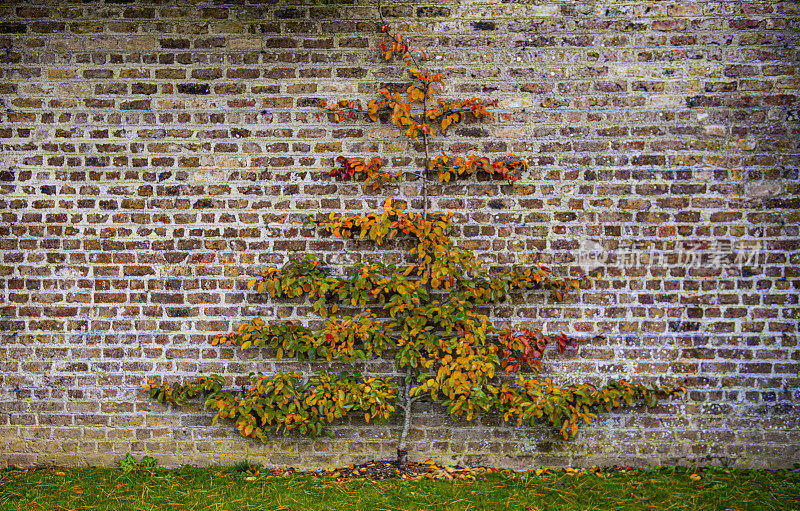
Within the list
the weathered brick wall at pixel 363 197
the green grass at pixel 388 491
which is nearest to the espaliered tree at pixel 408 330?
the weathered brick wall at pixel 363 197

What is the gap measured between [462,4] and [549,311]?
1.97 meters

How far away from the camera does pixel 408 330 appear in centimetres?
301

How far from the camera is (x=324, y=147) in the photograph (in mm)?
3037

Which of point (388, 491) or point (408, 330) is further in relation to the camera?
point (408, 330)

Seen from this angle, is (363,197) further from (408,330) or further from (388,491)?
(388,491)

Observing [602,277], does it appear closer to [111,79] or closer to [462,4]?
[462,4]

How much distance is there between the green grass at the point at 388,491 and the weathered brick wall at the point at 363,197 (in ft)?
0.44

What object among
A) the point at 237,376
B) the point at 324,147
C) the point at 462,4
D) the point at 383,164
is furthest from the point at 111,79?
the point at 462,4

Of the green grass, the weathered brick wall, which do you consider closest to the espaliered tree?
the weathered brick wall

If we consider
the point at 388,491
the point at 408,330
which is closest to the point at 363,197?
the point at 408,330

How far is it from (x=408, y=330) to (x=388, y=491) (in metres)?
0.92

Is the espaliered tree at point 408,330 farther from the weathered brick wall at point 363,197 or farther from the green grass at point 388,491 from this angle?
the green grass at point 388,491

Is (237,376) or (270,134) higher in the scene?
(270,134)

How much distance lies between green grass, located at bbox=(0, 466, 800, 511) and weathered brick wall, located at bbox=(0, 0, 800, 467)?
13 cm
